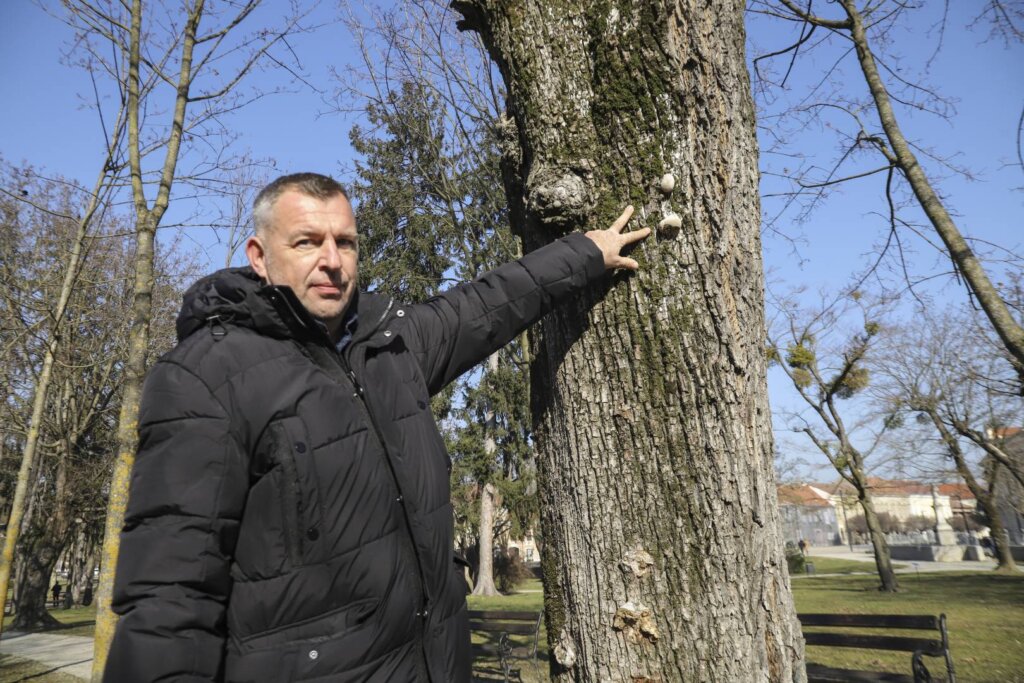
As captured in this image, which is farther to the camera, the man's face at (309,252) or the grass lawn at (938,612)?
the grass lawn at (938,612)

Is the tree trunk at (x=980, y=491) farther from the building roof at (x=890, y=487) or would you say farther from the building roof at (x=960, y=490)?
the building roof at (x=890, y=487)

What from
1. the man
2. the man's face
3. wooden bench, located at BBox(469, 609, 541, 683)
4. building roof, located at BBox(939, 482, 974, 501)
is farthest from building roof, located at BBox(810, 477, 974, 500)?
the man's face

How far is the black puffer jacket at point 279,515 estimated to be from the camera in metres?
1.54

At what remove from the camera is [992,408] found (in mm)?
22578

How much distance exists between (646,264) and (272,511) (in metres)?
1.29

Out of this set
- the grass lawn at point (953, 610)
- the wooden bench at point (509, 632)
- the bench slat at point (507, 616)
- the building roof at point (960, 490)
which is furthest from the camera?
the building roof at point (960, 490)

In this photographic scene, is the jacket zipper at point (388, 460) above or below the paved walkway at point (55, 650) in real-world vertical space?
above

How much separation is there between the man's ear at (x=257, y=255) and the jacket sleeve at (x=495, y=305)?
1.56 feet

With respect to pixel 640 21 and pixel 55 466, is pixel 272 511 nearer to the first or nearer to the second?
pixel 640 21

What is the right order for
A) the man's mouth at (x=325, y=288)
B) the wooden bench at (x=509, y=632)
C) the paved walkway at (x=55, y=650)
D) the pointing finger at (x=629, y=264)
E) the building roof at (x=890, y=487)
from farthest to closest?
the building roof at (x=890, y=487) → the paved walkway at (x=55, y=650) → the wooden bench at (x=509, y=632) → the pointing finger at (x=629, y=264) → the man's mouth at (x=325, y=288)

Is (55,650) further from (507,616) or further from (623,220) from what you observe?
(623,220)

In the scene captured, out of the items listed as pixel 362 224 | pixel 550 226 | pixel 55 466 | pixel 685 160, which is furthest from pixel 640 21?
pixel 55 466

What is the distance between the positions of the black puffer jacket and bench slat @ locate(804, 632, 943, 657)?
592cm

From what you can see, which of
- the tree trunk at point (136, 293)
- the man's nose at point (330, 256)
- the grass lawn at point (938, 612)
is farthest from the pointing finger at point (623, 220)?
the grass lawn at point (938, 612)
